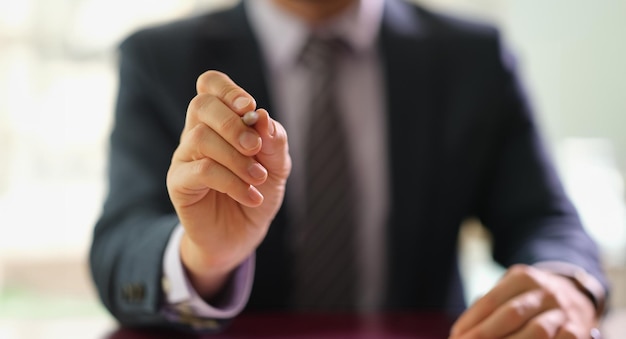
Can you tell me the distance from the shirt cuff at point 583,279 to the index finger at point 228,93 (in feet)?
1.04

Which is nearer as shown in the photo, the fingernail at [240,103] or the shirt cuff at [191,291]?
the fingernail at [240,103]

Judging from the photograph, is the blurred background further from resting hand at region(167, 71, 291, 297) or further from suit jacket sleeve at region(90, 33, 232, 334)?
resting hand at region(167, 71, 291, 297)

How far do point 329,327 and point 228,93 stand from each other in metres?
0.29

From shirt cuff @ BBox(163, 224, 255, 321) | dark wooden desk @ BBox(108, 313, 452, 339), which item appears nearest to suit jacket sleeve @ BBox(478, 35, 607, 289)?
dark wooden desk @ BBox(108, 313, 452, 339)

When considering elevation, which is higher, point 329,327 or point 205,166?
point 205,166

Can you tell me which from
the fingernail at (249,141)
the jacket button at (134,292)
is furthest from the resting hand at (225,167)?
the jacket button at (134,292)

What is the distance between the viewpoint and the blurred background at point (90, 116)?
109cm

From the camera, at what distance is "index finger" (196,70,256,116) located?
0.31 meters

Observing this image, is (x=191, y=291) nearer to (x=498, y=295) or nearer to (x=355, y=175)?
(x=498, y=295)

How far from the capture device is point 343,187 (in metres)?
0.72

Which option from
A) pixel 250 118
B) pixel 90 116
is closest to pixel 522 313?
pixel 250 118

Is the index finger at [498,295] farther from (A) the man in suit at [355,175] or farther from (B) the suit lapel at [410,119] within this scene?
(B) the suit lapel at [410,119]

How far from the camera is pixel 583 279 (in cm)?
53

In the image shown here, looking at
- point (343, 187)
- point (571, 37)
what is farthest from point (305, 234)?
point (571, 37)
